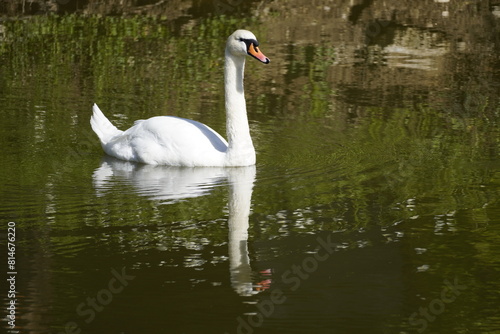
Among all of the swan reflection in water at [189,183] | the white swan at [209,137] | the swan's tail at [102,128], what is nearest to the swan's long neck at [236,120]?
the white swan at [209,137]

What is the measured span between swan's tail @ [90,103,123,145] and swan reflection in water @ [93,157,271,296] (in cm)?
33

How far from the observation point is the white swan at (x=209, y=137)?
36.0 ft

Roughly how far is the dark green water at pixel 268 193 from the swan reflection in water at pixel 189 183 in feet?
0.10

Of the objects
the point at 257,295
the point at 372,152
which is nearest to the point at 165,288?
the point at 257,295

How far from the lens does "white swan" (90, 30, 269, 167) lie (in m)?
11.0

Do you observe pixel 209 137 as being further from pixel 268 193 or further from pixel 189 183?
pixel 268 193

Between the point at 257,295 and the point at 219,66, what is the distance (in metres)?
9.66

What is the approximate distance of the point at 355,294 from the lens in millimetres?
7414

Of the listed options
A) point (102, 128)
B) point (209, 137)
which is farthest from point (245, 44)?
point (102, 128)

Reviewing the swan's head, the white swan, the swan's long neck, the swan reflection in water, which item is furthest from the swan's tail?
the swan's head

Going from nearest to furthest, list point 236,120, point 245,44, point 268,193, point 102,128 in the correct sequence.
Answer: point 268,193 < point 245,44 < point 236,120 < point 102,128

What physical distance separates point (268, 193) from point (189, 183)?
0.87 m

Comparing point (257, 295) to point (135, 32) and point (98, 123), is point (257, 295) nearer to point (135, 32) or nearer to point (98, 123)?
point (98, 123)

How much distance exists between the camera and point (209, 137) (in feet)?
36.8
